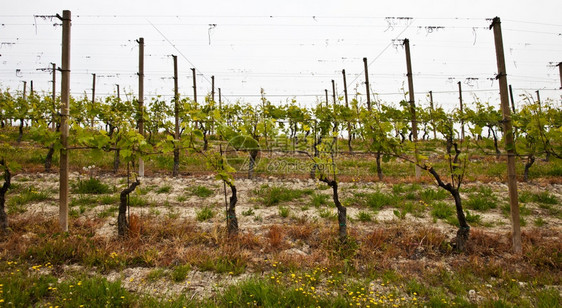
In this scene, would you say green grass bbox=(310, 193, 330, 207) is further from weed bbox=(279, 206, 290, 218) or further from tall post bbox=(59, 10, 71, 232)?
tall post bbox=(59, 10, 71, 232)

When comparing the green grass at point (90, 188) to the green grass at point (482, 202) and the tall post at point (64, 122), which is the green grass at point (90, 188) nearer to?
the tall post at point (64, 122)

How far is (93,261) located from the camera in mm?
3816

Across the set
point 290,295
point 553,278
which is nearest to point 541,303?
point 553,278

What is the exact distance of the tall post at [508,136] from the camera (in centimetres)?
432

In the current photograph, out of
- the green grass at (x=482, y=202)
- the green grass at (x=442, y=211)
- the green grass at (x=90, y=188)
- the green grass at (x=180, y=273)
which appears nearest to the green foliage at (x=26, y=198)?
the green grass at (x=90, y=188)

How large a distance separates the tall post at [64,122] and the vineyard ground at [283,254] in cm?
36

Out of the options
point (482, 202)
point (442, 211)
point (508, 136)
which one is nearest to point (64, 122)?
point (508, 136)

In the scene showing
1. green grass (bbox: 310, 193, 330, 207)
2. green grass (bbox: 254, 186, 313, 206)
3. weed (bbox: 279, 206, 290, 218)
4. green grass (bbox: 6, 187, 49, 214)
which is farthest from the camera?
green grass (bbox: 254, 186, 313, 206)

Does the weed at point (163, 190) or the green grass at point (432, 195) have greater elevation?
the weed at point (163, 190)

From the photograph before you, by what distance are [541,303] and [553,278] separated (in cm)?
90

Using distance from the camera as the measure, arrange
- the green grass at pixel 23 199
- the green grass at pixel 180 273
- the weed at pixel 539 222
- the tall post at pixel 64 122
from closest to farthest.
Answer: the green grass at pixel 180 273, the tall post at pixel 64 122, the weed at pixel 539 222, the green grass at pixel 23 199

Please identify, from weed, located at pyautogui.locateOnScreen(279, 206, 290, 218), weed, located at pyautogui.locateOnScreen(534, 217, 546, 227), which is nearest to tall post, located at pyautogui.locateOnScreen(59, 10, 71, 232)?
weed, located at pyautogui.locateOnScreen(279, 206, 290, 218)

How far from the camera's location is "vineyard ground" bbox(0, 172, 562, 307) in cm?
311

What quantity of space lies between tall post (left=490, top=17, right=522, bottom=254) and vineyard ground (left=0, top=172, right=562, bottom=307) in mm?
286
